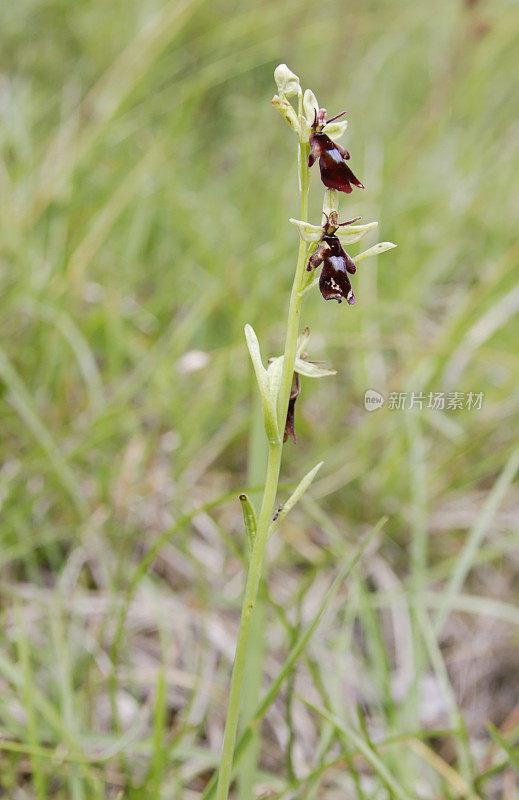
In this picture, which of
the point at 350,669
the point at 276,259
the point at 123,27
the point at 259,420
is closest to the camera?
the point at 259,420

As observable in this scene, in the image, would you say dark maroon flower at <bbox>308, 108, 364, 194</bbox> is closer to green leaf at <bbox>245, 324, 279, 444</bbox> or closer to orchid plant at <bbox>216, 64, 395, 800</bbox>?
orchid plant at <bbox>216, 64, 395, 800</bbox>

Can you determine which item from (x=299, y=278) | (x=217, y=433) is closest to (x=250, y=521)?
(x=299, y=278)

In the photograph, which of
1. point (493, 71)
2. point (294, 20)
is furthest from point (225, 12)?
point (493, 71)

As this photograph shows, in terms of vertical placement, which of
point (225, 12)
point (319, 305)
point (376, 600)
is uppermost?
point (225, 12)

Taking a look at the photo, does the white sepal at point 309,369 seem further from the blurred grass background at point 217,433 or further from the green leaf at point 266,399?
the blurred grass background at point 217,433

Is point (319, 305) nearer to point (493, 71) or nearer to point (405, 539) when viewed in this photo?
point (405, 539)

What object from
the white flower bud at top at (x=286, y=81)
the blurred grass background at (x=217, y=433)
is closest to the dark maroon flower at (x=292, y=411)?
the blurred grass background at (x=217, y=433)
